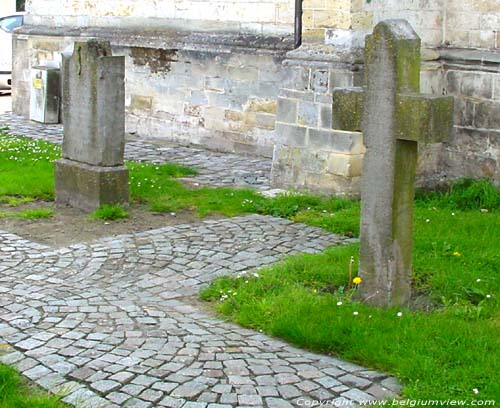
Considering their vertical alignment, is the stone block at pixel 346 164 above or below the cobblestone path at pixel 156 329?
above

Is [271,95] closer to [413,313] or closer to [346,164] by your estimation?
[346,164]

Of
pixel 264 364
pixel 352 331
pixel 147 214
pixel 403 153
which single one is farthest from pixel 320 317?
pixel 147 214

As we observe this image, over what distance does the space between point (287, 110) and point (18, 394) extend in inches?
228

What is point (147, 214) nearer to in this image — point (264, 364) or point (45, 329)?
point (45, 329)

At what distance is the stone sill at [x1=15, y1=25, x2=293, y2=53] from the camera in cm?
1167

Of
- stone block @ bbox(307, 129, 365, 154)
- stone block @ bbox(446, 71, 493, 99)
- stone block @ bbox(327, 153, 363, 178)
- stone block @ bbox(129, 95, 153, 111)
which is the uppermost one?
stone block @ bbox(446, 71, 493, 99)

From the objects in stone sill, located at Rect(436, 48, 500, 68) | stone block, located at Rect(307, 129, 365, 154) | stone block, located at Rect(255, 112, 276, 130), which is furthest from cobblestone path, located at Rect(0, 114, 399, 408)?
stone block, located at Rect(255, 112, 276, 130)

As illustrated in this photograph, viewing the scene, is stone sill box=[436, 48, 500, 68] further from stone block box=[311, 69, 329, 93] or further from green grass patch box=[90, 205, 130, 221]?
green grass patch box=[90, 205, 130, 221]

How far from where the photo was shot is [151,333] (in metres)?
5.39

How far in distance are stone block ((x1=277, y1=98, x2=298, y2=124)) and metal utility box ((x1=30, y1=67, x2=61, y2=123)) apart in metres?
5.92

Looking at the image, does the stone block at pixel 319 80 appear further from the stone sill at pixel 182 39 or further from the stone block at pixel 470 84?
the stone sill at pixel 182 39

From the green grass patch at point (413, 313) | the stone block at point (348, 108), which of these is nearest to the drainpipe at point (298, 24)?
the green grass patch at point (413, 313)

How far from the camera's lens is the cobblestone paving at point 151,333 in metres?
4.59

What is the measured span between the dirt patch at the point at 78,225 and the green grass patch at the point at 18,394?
290cm
